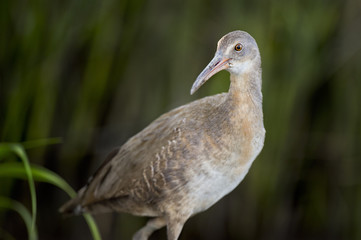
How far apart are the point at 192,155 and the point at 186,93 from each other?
1.45 metres

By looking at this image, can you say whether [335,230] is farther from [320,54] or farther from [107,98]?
[107,98]

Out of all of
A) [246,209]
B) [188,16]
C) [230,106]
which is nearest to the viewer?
[230,106]

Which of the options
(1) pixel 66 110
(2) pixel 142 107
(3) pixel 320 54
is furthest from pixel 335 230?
(1) pixel 66 110

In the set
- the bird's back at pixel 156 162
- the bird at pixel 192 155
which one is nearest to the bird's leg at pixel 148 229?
the bird at pixel 192 155

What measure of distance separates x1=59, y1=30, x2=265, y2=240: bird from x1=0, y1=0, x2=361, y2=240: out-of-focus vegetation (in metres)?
1.21

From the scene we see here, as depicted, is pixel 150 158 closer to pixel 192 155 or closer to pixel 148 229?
pixel 192 155

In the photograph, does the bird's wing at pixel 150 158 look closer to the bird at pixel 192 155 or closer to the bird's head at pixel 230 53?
the bird at pixel 192 155

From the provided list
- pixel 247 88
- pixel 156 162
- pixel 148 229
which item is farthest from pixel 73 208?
pixel 247 88

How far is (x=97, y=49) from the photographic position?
11.5ft

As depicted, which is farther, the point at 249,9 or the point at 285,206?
the point at 285,206

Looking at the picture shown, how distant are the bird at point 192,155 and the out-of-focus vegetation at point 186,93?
121cm

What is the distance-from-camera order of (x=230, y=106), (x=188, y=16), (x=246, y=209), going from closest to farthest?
(x=230, y=106), (x=188, y=16), (x=246, y=209)

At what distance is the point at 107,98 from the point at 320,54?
1.26 meters

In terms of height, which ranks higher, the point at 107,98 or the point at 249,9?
Result: the point at 249,9
